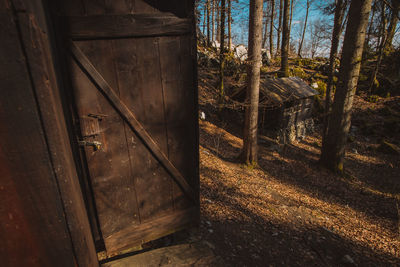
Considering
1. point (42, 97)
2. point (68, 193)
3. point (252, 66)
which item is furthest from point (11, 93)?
point (252, 66)

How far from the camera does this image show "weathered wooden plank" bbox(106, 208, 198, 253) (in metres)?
2.19

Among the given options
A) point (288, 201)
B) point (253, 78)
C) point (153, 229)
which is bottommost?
point (288, 201)

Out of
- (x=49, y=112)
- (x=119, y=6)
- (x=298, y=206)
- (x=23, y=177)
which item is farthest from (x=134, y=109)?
(x=298, y=206)

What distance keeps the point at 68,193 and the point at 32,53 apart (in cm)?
71

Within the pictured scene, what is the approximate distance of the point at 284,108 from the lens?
37.8ft

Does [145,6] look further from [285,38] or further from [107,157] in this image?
[285,38]

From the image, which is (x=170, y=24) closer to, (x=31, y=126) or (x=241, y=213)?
(x=31, y=126)

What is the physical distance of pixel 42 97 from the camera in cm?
95

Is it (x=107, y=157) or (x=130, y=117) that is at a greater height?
(x=130, y=117)

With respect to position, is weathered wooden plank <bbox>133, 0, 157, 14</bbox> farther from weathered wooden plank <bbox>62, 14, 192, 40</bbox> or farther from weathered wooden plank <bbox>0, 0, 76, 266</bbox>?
weathered wooden plank <bbox>0, 0, 76, 266</bbox>

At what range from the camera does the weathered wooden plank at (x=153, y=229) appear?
2.19 metres

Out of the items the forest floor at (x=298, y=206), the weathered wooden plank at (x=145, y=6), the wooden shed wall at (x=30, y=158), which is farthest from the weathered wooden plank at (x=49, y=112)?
the forest floor at (x=298, y=206)

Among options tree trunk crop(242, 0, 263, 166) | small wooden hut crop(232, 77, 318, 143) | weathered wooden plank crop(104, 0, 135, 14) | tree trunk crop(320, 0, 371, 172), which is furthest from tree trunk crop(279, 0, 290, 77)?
weathered wooden plank crop(104, 0, 135, 14)

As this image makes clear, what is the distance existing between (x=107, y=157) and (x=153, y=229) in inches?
39.3
